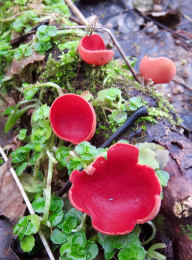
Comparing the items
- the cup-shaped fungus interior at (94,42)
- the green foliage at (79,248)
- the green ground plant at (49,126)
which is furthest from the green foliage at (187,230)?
the cup-shaped fungus interior at (94,42)

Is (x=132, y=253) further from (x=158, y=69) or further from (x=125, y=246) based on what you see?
(x=158, y=69)

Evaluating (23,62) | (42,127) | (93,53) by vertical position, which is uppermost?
(93,53)

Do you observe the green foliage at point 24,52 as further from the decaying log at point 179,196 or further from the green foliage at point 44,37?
the decaying log at point 179,196

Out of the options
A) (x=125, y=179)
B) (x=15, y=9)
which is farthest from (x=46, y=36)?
(x=125, y=179)

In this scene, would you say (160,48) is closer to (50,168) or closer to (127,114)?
(127,114)

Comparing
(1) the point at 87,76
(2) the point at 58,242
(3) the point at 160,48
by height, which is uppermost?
(1) the point at 87,76


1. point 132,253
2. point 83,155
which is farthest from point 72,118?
point 132,253

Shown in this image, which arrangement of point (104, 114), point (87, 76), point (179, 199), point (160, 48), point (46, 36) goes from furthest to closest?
point (160, 48), point (46, 36), point (87, 76), point (104, 114), point (179, 199)

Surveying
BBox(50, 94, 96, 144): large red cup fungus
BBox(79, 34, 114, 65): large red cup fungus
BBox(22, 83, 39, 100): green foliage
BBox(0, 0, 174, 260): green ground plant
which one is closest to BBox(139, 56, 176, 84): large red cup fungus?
BBox(0, 0, 174, 260): green ground plant
